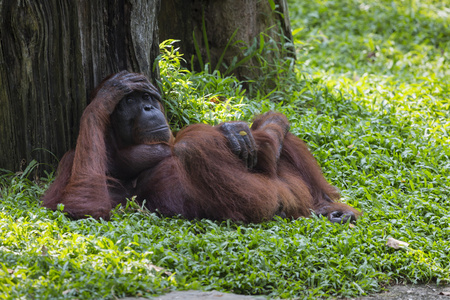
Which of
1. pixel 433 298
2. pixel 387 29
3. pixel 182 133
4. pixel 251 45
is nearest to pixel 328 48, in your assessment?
pixel 387 29

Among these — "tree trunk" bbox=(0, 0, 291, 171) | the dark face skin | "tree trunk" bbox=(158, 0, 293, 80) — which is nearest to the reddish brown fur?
the dark face skin

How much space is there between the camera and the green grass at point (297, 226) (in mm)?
2453

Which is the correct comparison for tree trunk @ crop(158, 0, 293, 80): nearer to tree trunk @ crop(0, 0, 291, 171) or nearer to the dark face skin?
tree trunk @ crop(0, 0, 291, 171)

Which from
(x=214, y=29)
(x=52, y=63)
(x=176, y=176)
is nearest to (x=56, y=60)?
(x=52, y=63)

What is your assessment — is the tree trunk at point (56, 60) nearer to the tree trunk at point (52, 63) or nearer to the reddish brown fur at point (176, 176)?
the tree trunk at point (52, 63)

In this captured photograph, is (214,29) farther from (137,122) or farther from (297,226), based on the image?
(297,226)

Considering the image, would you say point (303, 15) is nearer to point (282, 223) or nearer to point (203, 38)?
point (203, 38)

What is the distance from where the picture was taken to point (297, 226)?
319 cm

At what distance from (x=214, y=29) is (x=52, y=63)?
2.10m

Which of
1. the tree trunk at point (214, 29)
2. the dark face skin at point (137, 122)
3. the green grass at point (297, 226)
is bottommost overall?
the green grass at point (297, 226)

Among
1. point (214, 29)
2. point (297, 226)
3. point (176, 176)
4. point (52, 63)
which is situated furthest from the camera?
point (214, 29)

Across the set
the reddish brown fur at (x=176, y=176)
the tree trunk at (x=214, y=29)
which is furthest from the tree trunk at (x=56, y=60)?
the tree trunk at (x=214, y=29)

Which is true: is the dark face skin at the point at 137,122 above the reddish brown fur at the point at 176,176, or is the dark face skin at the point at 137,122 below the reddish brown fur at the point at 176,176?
above

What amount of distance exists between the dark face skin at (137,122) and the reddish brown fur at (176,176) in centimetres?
5
